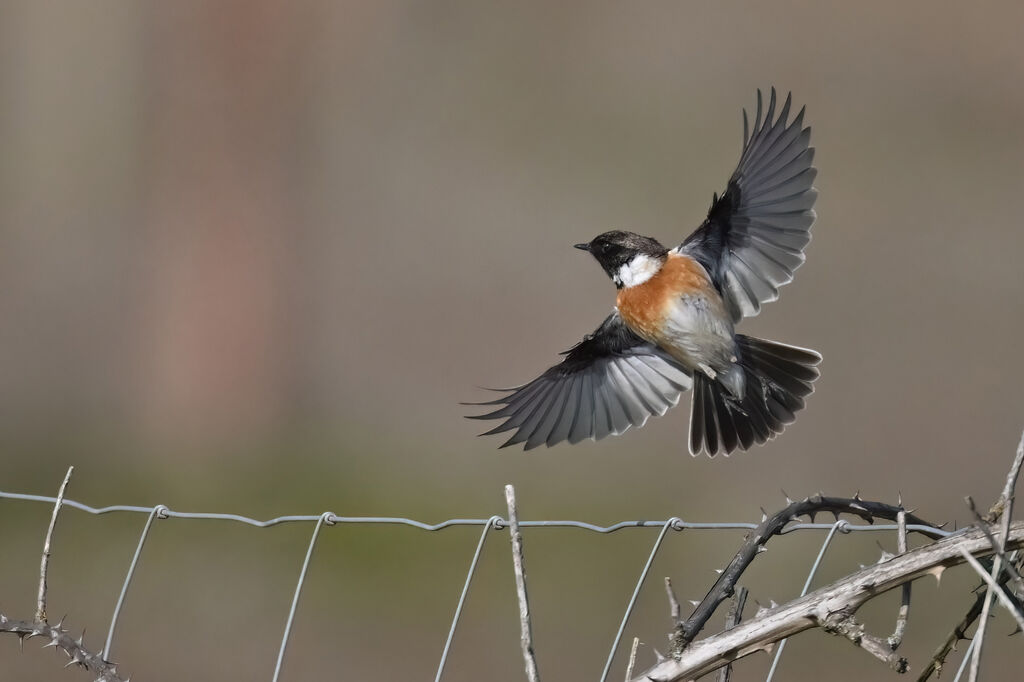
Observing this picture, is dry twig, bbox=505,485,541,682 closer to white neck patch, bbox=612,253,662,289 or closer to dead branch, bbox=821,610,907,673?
dead branch, bbox=821,610,907,673

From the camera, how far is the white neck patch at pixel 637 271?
183 inches

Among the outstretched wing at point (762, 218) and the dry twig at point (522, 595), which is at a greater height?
the outstretched wing at point (762, 218)

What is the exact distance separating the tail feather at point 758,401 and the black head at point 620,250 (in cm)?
52

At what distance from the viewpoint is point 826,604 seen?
2.13m

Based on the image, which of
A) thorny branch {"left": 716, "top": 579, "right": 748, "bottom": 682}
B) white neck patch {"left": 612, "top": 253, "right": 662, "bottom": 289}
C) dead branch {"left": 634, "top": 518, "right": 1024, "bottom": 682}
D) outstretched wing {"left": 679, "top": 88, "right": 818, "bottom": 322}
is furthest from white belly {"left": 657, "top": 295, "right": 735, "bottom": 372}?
→ dead branch {"left": 634, "top": 518, "right": 1024, "bottom": 682}

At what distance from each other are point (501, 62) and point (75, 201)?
4.93 meters

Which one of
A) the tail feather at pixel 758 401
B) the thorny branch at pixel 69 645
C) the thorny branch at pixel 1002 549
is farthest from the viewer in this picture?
the tail feather at pixel 758 401

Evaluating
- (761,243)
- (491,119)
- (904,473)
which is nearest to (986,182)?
(904,473)

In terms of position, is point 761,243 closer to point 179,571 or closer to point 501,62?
point 179,571

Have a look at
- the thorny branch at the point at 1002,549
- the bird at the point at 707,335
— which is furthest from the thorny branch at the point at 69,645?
the bird at the point at 707,335

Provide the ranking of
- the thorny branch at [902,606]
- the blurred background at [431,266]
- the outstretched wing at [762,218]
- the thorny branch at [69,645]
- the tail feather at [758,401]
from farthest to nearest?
the blurred background at [431,266], the tail feather at [758,401], the outstretched wing at [762,218], the thorny branch at [69,645], the thorny branch at [902,606]

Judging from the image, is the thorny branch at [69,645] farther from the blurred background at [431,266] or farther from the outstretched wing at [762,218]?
the blurred background at [431,266]

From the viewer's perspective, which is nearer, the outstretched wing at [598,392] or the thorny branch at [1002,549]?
the thorny branch at [1002,549]

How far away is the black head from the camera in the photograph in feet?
15.5
